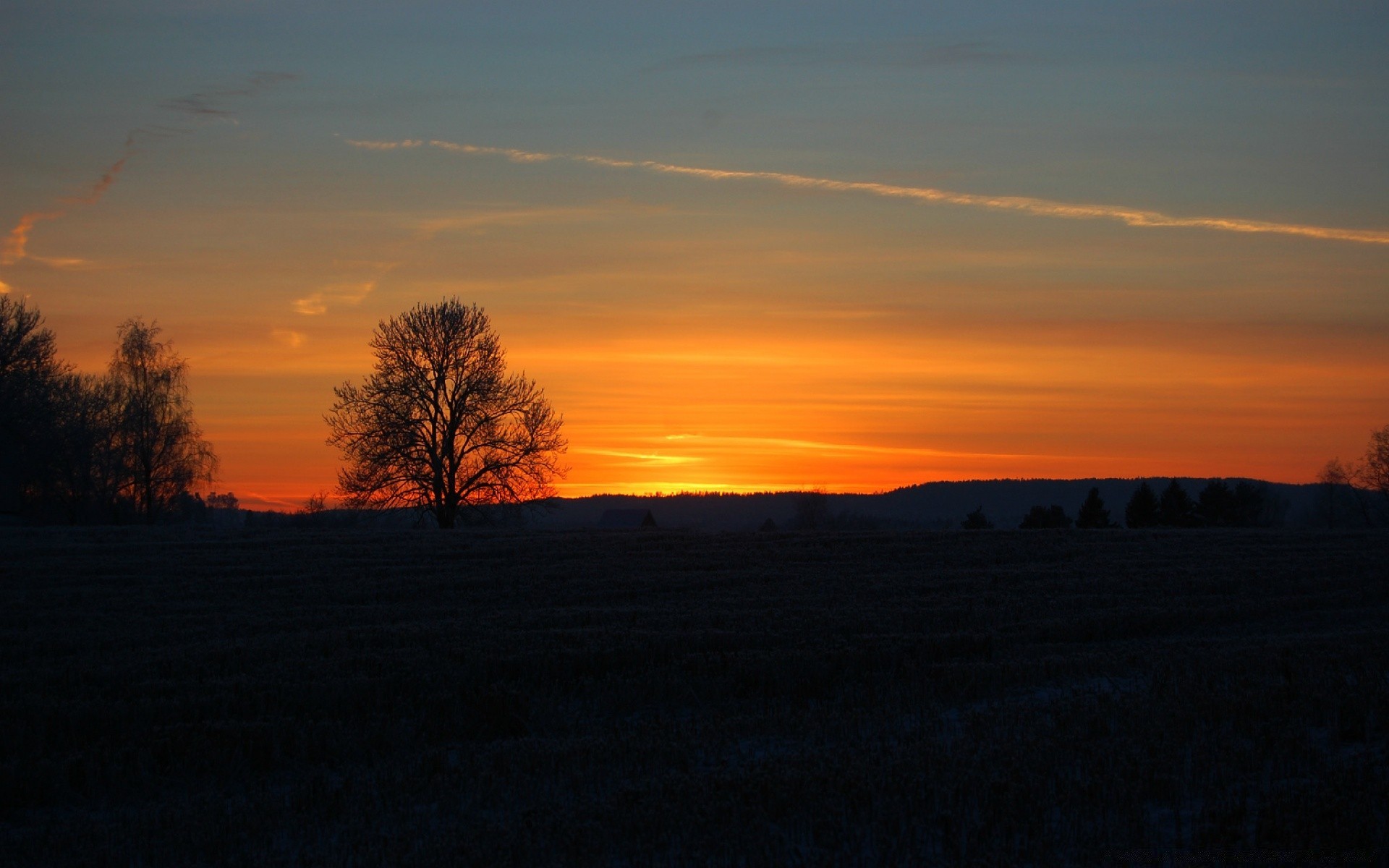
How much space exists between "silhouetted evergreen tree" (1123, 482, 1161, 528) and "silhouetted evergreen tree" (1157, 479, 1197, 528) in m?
0.29

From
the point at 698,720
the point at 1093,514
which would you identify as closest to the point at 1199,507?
the point at 1093,514

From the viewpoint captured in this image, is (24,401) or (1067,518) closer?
(24,401)

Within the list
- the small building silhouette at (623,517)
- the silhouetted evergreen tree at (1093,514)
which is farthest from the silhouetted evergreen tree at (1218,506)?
the small building silhouette at (623,517)

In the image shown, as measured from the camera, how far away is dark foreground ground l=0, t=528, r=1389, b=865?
729cm

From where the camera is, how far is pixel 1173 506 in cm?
6209

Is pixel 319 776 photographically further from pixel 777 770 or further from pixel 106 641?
pixel 106 641

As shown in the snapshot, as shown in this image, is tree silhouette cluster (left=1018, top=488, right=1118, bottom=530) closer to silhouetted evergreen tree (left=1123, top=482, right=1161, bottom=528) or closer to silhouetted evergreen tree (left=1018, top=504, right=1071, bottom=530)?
silhouetted evergreen tree (left=1018, top=504, right=1071, bottom=530)

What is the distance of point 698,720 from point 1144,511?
58036 millimetres

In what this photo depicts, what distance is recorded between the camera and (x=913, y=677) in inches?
490

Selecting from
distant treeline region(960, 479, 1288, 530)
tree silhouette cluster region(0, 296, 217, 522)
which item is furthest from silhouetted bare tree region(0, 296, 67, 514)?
distant treeline region(960, 479, 1288, 530)

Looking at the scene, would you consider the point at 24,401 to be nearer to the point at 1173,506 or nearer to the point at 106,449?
the point at 106,449

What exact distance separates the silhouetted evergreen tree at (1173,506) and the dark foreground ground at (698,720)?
139ft

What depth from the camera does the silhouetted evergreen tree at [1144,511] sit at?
6188 cm

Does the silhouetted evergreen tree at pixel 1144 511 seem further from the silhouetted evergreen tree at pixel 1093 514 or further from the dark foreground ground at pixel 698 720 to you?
the dark foreground ground at pixel 698 720
